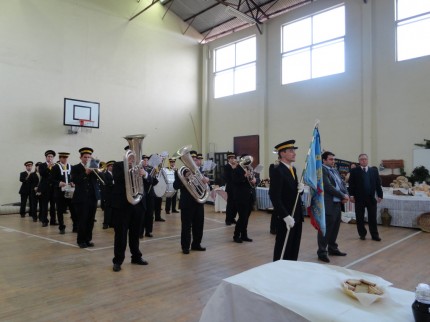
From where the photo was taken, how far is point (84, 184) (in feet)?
18.8

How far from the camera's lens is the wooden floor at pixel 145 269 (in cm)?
316

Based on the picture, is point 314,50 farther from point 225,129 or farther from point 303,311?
point 303,311

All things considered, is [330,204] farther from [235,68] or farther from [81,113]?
[235,68]

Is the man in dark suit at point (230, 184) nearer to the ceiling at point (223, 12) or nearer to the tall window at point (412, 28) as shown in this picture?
the tall window at point (412, 28)

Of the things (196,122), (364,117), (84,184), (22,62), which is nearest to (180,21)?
(196,122)

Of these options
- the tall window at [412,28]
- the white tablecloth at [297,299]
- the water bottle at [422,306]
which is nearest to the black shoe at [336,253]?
the white tablecloth at [297,299]

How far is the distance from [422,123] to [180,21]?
433 inches

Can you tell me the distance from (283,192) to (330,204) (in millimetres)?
1711

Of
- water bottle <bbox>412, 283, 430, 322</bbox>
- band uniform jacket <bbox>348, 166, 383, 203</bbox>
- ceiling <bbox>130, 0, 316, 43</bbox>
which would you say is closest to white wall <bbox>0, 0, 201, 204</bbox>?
ceiling <bbox>130, 0, 316, 43</bbox>

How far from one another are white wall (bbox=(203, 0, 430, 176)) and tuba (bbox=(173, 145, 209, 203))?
7586 millimetres

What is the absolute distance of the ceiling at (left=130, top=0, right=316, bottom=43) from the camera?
13156mm

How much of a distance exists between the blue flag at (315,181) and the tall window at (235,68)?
10.8 m

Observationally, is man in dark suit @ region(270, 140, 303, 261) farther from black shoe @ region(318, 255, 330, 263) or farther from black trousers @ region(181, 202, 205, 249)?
black trousers @ region(181, 202, 205, 249)

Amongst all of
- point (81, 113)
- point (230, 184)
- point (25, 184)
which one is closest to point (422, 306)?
point (230, 184)
